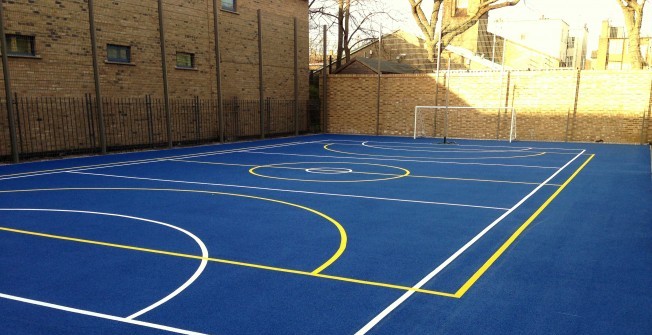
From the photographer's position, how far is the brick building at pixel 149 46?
530 inches

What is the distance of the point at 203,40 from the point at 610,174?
48.0 ft

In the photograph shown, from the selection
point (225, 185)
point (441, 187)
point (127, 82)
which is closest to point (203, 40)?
point (127, 82)

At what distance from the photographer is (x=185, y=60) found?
1844 centimetres

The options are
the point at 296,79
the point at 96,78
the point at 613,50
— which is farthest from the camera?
the point at 613,50

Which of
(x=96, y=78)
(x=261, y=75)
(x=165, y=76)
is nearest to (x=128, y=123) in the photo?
(x=96, y=78)

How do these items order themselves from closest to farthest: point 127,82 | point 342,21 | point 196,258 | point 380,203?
1. point 196,258
2. point 380,203
3. point 127,82
4. point 342,21

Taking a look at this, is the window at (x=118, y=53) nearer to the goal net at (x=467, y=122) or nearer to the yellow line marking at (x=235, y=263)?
the yellow line marking at (x=235, y=263)

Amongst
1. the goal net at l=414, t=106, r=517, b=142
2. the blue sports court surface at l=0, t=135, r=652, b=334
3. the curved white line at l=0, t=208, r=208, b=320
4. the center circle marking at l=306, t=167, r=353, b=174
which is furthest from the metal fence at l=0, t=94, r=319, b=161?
the center circle marking at l=306, t=167, r=353, b=174

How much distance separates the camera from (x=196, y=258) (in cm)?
539

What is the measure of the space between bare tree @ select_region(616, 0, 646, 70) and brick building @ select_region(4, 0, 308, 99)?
15320 millimetres

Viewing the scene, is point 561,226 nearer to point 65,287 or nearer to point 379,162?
point 65,287

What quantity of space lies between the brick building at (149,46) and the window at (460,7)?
654 inches

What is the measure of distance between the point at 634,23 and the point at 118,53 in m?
22.7

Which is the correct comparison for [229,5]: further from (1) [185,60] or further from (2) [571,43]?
(2) [571,43]
